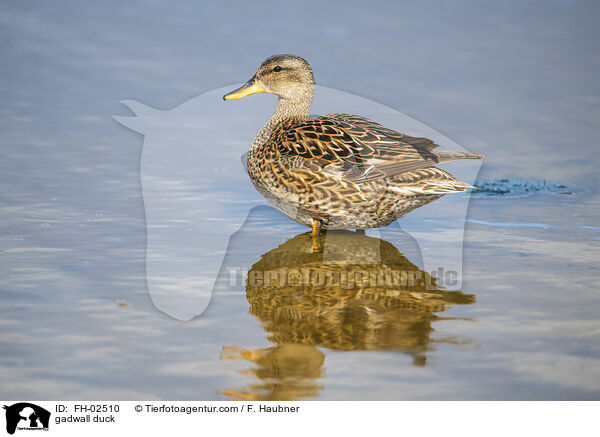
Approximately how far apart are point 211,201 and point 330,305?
289 cm

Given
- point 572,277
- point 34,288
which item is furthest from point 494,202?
point 34,288

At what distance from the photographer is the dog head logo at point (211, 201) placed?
19.9ft

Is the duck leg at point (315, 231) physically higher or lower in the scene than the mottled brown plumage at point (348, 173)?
→ lower

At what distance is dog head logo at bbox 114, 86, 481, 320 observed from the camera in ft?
19.9

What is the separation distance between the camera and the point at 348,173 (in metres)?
6.62

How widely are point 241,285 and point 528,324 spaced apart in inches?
83.0

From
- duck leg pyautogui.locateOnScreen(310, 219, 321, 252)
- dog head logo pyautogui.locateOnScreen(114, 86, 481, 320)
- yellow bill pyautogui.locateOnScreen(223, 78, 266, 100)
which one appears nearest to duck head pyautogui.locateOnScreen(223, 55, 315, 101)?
yellow bill pyautogui.locateOnScreen(223, 78, 266, 100)
